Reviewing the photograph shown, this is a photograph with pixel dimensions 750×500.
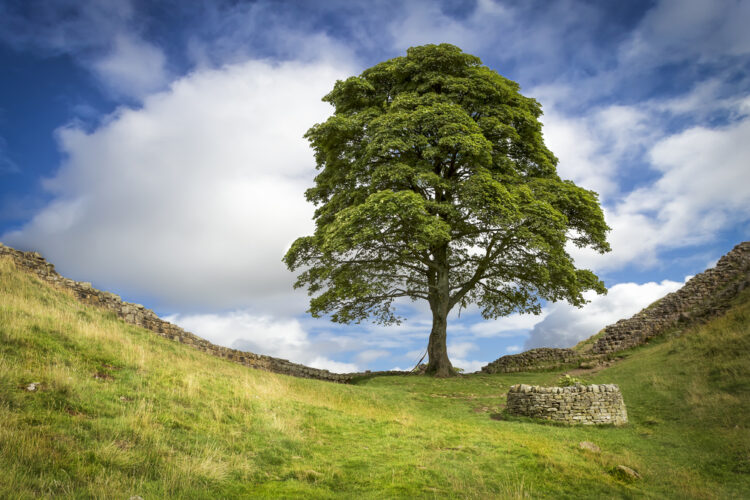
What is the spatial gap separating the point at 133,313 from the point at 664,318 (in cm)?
2859

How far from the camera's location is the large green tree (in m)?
19.4

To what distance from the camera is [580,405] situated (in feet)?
45.4

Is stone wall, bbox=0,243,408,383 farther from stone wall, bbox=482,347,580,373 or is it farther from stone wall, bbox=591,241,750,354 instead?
stone wall, bbox=591,241,750,354

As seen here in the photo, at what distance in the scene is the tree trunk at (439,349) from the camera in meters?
22.5

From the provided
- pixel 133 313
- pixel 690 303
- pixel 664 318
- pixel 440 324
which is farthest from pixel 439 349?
pixel 690 303

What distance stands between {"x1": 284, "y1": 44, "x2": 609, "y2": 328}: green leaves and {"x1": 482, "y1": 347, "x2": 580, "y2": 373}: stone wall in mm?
4377

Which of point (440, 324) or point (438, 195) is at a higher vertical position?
point (438, 195)

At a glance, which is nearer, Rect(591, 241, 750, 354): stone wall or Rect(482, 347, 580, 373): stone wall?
Rect(591, 241, 750, 354): stone wall

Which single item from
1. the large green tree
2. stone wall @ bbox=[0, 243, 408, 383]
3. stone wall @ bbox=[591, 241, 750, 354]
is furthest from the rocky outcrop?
stone wall @ bbox=[0, 243, 408, 383]

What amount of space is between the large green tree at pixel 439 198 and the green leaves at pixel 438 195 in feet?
0.21

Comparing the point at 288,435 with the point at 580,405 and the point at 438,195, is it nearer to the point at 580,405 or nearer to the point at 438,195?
the point at 580,405

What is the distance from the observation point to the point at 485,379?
2228 centimetres

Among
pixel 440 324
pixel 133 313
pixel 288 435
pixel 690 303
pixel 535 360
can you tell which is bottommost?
pixel 288 435

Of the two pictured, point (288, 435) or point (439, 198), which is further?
point (439, 198)
